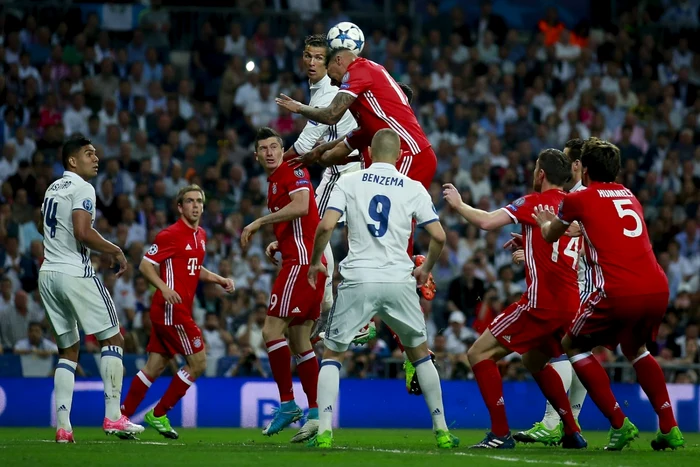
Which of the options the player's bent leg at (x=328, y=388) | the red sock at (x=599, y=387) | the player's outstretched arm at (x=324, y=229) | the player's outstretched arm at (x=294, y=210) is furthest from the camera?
the player's outstretched arm at (x=294, y=210)

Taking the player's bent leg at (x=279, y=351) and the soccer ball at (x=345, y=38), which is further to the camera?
the player's bent leg at (x=279, y=351)

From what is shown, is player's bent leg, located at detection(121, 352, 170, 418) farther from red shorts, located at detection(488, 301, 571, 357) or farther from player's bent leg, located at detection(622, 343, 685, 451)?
player's bent leg, located at detection(622, 343, 685, 451)

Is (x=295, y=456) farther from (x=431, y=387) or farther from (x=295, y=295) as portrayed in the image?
(x=295, y=295)

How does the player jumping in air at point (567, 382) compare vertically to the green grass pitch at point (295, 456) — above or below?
above

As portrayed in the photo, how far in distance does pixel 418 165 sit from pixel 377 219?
1676 millimetres

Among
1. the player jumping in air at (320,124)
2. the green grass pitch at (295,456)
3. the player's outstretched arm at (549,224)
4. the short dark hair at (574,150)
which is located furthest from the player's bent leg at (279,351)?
the short dark hair at (574,150)

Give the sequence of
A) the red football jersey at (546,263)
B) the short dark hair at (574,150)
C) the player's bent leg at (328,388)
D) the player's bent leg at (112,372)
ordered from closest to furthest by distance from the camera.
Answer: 1. the player's bent leg at (328,388)
2. the red football jersey at (546,263)
3. the player's bent leg at (112,372)
4. the short dark hair at (574,150)

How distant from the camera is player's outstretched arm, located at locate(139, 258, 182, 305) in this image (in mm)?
12930

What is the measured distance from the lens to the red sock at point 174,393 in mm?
12898

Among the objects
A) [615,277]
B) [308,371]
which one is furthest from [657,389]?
[308,371]

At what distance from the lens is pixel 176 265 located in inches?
526

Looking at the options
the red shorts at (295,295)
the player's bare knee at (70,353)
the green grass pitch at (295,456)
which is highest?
the red shorts at (295,295)

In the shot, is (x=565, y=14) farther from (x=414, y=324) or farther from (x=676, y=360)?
(x=414, y=324)

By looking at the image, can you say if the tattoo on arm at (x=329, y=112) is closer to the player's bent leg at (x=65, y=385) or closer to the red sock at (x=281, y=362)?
the red sock at (x=281, y=362)
